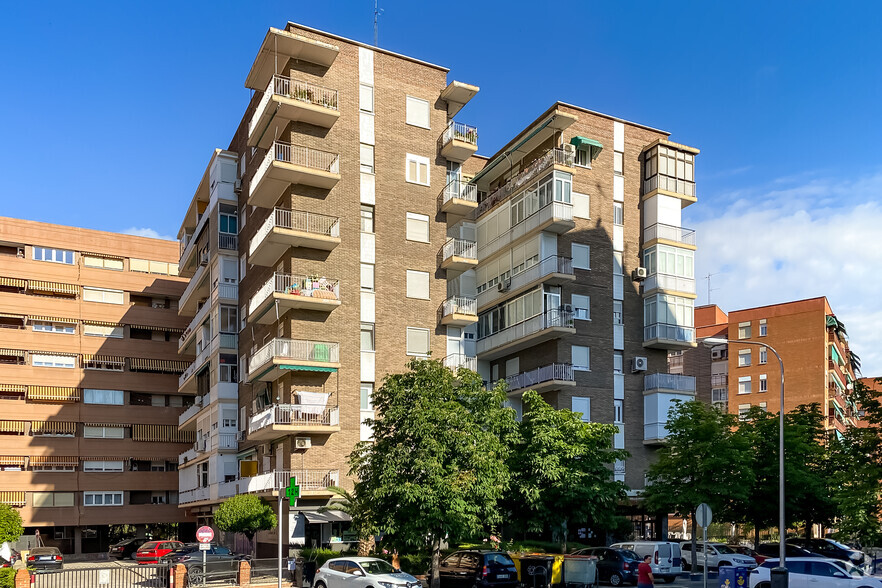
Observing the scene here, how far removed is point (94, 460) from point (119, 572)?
3545 centimetres

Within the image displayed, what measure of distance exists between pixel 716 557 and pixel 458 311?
17.6m

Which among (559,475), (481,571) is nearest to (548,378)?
(559,475)

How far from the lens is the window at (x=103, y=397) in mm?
65625

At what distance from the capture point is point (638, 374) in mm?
50875

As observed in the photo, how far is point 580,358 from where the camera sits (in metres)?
48.9

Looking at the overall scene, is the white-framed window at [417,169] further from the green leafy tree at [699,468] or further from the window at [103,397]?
the window at [103,397]

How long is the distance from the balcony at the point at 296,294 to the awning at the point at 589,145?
668 inches

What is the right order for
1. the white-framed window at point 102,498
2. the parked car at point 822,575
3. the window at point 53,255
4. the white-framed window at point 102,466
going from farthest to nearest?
the window at point 53,255 → the white-framed window at point 102,466 → the white-framed window at point 102,498 → the parked car at point 822,575

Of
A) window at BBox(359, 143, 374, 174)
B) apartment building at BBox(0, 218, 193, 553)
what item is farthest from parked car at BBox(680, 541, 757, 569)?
apartment building at BBox(0, 218, 193, 553)

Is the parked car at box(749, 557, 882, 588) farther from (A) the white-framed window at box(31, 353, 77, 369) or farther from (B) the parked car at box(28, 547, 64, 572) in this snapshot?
(A) the white-framed window at box(31, 353, 77, 369)

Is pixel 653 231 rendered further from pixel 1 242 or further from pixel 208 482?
pixel 1 242

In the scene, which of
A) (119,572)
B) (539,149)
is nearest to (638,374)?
(539,149)

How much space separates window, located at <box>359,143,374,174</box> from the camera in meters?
46.0

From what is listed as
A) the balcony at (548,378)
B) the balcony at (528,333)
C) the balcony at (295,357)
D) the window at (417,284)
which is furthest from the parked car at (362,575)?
the balcony at (528,333)
